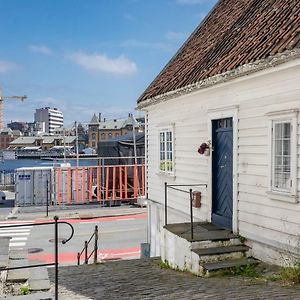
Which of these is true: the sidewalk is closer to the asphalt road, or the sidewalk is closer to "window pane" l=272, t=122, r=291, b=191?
the asphalt road

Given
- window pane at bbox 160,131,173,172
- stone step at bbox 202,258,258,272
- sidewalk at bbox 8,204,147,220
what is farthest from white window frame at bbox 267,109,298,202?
sidewalk at bbox 8,204,147,220

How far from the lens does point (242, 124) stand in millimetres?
9242

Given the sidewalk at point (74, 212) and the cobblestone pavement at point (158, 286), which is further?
the sidewalk at point (74, 212)

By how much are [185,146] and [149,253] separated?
546cm

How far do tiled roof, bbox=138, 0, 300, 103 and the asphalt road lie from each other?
6.60 m

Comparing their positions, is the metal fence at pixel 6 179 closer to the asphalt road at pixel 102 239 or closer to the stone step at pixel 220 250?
the asphalt road at pixel 102 239

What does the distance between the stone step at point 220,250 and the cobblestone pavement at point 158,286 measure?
49 centimetres

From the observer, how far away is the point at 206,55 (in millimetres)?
11875

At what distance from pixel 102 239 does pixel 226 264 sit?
495 inches

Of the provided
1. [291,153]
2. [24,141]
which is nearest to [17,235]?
[291,153]

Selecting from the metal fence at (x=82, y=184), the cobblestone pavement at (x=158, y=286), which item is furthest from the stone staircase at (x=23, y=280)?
the metal fence at (x=82, y=184)

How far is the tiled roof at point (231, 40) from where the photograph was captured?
8.27 m

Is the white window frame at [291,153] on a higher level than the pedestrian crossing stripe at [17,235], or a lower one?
higher

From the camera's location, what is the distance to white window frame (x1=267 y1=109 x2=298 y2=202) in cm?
759
